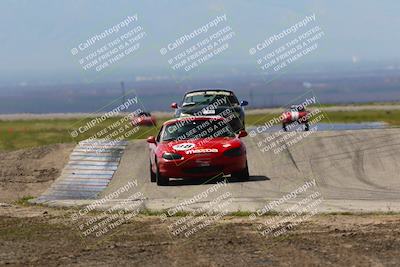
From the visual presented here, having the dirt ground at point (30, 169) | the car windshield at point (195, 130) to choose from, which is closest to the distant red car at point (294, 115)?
the dirt ground at point (30, 169)

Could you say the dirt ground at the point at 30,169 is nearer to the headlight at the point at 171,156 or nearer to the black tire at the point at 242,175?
the headlight at the point at 171,156

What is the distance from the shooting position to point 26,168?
2420cm

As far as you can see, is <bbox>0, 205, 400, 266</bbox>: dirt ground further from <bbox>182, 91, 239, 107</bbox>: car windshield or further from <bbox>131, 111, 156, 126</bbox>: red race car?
<bbox>131, 111, 156, 126</bbox>: red race car

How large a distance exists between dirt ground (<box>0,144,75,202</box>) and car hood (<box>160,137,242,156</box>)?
347cm

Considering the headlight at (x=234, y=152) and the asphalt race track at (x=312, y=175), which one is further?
the headlight at (x=234, y=152)

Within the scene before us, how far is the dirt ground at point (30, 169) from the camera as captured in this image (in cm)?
2081

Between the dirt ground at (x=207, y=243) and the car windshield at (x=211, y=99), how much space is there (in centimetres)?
1389

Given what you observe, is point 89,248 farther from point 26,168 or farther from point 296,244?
point 26,168

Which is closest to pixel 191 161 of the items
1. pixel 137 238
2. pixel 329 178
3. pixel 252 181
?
pixel 252 181

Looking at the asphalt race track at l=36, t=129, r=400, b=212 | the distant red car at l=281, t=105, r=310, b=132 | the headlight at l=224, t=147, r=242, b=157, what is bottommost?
the distant red car at l=281, t=105, r=310, b=132

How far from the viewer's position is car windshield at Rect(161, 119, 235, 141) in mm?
19562

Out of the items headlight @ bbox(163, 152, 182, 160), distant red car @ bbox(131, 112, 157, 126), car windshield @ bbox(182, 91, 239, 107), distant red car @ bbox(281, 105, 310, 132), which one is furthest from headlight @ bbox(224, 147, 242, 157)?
distant red car @ bbox(131, 112, 157, 126)

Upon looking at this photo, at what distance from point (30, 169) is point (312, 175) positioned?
8520mm

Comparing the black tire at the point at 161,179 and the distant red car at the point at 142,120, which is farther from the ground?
the black tire at the point at 161,179
